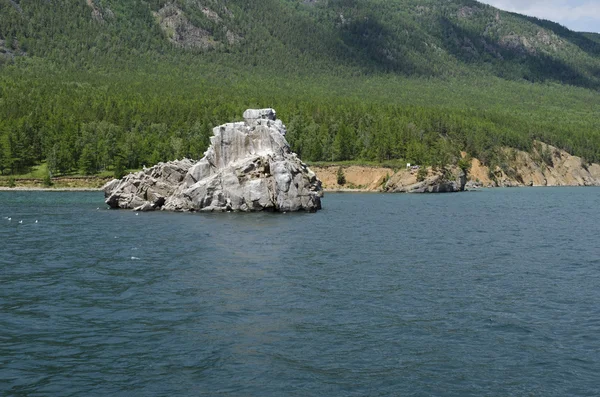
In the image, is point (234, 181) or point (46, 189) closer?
point (234, 181)

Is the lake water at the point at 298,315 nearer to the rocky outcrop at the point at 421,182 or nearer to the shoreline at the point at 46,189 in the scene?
the shoreline at the point at 46,189

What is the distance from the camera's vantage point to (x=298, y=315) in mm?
37125

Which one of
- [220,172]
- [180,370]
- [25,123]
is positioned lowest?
[180,370]

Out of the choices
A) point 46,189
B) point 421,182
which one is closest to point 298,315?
point 46,189

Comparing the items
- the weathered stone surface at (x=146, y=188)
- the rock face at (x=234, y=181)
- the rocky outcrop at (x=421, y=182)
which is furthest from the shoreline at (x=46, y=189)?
the rocky outcrop at (x=421, y=182)

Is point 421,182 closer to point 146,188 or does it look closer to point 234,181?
point 234,181

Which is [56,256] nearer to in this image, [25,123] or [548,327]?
[548,327]

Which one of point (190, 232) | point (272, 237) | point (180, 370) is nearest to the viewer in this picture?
point (180, 370)

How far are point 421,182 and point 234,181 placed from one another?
88902 millimetres

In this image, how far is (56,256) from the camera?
58500mm

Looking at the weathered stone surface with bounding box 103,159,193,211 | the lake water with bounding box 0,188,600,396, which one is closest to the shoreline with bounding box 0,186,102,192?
the weathered stone surface with bounding box 103,159,193,211

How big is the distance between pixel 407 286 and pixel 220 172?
7098 centimetres

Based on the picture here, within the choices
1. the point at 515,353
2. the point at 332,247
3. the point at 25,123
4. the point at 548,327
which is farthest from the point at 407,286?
the point at 25,123

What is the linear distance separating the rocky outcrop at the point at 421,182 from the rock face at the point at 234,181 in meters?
71.0
